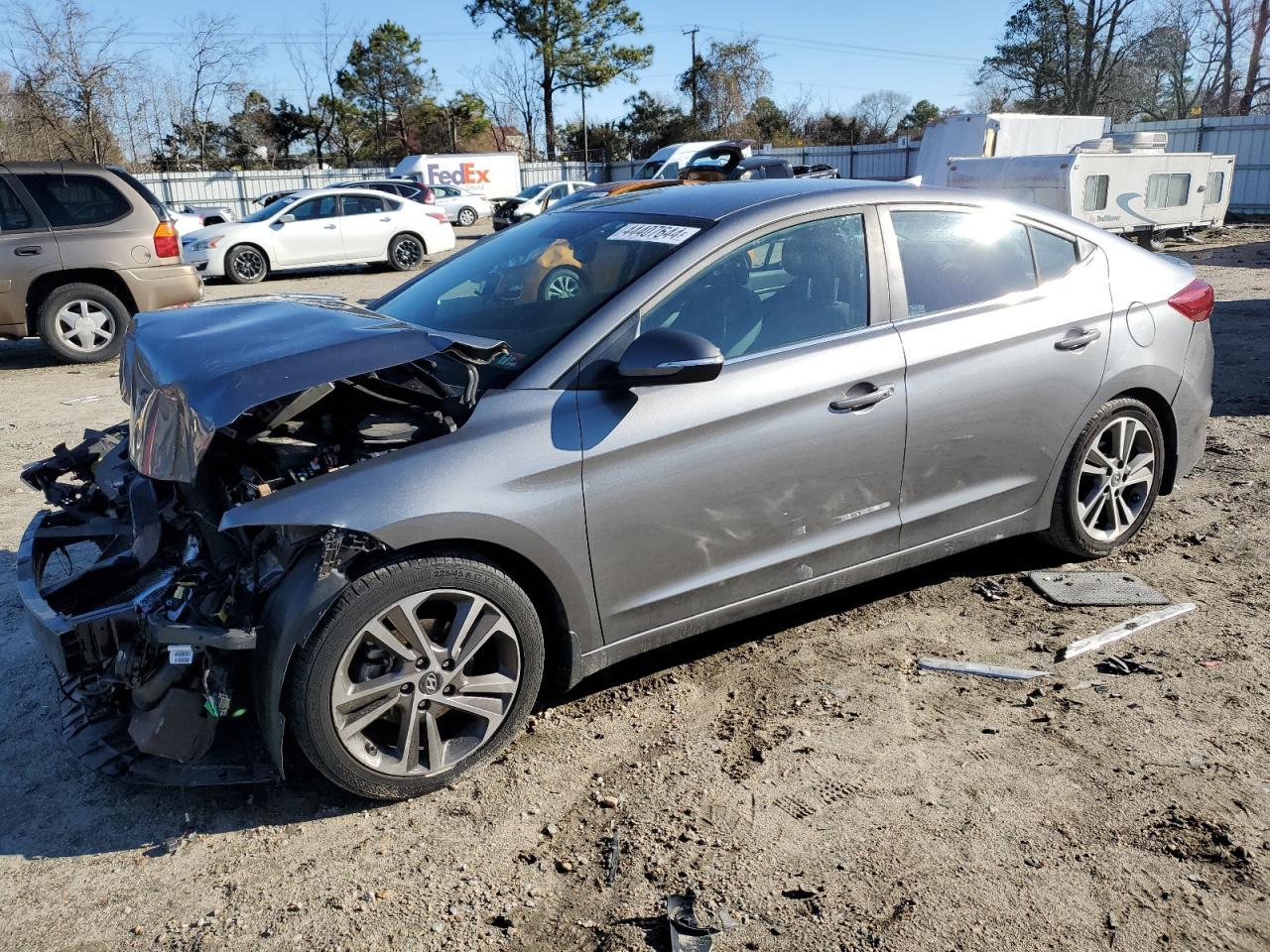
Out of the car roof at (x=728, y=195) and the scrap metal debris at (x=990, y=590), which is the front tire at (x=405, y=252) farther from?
the scrap metal debris at (x=990, y=590)

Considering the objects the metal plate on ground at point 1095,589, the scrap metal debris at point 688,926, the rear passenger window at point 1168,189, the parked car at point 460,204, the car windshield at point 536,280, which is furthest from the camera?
the parked car at point 460,204

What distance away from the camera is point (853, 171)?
1588 inches

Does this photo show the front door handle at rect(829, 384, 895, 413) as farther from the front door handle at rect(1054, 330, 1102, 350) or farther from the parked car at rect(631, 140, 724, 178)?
the parked car at rect(631, 140, 724, 178)

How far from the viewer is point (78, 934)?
8.28 feet

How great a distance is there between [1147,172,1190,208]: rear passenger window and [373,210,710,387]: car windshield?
16.6 m

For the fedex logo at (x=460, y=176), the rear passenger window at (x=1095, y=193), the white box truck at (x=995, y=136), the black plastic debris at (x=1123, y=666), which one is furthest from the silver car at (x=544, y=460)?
the fedex logo at (x=460, y=176)

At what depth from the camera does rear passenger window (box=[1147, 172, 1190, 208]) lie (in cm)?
1741

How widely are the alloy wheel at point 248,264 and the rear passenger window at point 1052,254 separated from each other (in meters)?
15.7

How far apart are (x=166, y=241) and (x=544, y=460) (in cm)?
847

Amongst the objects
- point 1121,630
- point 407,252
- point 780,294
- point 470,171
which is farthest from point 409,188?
point 1121,630

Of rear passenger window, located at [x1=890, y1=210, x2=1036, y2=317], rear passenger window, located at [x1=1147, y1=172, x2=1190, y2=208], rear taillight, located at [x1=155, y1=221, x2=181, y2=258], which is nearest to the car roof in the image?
rear passenger window, located at [x1=890, y1=210, x2=1036, y2=317]

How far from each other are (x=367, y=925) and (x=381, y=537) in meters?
1.00

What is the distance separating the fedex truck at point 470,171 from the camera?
3797 centimetres

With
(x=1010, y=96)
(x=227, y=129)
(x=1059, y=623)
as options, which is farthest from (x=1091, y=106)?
(x=1059, y=623)
